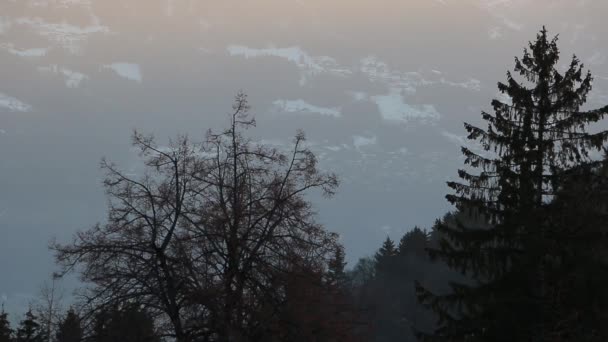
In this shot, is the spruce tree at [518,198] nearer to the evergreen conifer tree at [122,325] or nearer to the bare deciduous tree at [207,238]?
the bare deciduous tree at [207,238]

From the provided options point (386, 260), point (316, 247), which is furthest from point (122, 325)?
point (386, 260)

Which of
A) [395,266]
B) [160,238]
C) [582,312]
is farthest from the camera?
[395,266]

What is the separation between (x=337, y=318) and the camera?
696 inches

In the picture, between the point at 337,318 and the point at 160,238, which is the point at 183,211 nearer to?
the point at 160,238

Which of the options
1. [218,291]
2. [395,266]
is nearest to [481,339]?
[218,291]

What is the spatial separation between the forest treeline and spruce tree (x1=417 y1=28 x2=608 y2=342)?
32 mm

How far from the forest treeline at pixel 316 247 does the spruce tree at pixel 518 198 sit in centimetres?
3

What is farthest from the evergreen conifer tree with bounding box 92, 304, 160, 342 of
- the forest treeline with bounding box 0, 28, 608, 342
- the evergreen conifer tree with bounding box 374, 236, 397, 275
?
the evergreen conifer tree with bounding box 374, 236, 397, 275

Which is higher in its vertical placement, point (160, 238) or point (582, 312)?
point (160, 238)

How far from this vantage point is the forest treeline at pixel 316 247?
16000 millimetres

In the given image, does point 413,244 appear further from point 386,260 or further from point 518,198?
point 518,198

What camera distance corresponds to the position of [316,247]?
59.6 ft

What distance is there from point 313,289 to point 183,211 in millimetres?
3848

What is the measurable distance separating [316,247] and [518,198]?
488 centimetres
